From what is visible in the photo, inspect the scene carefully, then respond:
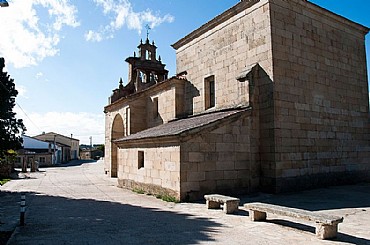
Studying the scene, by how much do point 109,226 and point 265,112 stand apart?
6825mm

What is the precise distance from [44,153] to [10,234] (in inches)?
1569

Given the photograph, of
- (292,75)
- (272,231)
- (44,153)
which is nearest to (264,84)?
(292,75)

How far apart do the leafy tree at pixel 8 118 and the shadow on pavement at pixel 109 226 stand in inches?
191

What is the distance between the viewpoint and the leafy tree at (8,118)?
12.7 metres

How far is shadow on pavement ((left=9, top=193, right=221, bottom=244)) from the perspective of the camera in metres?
5.60

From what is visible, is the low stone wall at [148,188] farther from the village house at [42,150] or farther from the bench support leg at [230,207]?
the village house at [42,150]

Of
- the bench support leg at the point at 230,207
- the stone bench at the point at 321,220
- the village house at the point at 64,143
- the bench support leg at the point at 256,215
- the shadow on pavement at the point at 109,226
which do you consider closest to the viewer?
the stone bench at the point at 321,220

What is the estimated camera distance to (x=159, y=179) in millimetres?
10750

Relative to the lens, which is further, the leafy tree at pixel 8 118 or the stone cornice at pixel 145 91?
the stone cornice at pixel 145 91

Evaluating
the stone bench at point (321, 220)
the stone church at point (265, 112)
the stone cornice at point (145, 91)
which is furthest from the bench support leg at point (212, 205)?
the stone cornice at point (145, 91)

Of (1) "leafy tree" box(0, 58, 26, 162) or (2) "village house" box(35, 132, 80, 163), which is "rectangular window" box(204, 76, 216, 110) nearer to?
(1) "leafy tree" box(0, 58, 26, 162)

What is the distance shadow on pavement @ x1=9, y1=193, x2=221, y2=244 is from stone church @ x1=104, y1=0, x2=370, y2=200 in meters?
2.09

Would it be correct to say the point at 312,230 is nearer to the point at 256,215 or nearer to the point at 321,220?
the point at 321,220

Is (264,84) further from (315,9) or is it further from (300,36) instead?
(315,9)
